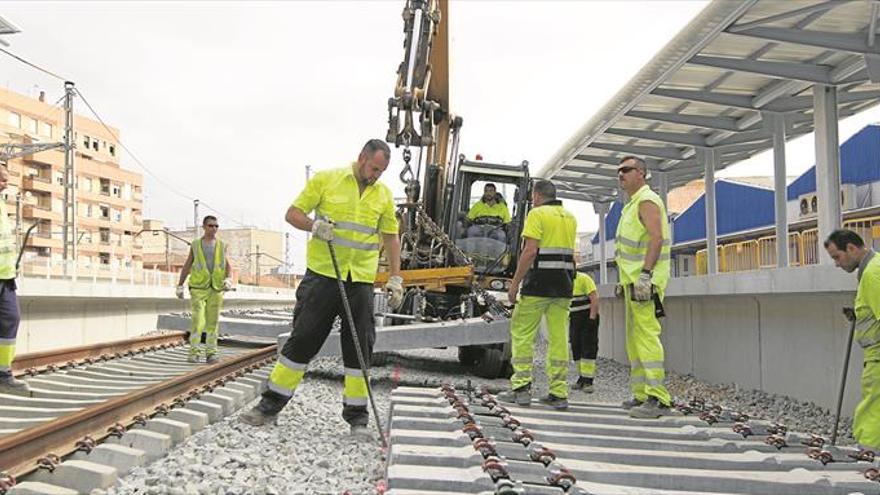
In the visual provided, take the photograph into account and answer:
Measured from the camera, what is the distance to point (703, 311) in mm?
11031

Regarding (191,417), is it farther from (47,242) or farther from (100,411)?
(47,242)

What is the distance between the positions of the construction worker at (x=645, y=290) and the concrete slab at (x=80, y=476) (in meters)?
3.53

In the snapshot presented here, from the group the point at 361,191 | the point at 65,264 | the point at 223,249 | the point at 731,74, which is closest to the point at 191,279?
the point at 223,249

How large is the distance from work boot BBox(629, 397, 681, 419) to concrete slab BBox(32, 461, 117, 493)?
138 inches

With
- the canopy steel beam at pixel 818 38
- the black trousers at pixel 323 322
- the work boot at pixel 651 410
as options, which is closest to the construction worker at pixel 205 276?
the black trousers at pixel 323 322

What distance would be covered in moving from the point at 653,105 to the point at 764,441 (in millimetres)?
8658

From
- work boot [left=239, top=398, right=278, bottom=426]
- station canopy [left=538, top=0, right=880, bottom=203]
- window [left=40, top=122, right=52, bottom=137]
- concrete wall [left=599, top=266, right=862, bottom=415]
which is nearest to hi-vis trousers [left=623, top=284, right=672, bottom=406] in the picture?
concrete wall [left=599, top=266, right=862, bottom=415]

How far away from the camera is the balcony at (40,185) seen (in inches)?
2751

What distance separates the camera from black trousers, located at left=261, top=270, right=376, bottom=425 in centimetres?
537

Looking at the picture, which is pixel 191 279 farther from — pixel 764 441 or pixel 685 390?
pixel 764 441

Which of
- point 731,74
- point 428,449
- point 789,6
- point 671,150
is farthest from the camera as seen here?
point 671,150

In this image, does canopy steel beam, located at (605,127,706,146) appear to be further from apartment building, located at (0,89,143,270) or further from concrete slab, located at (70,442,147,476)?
apartment building, located at (0,89,143,270)

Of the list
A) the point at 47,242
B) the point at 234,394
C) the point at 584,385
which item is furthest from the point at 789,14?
the point at 47,242

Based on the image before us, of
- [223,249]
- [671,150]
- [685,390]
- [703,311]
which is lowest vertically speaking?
[685,390]
